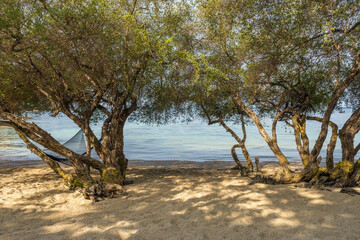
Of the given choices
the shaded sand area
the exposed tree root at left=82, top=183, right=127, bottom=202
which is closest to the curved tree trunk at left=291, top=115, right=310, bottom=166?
the shaded sand area

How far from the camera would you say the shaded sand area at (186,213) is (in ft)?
15.7

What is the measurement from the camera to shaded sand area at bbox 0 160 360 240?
4.78 metres

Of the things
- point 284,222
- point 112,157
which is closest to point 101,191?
point 112,157

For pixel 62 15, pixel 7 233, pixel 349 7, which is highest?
pixel 349 7

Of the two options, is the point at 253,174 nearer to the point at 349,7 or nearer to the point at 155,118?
the point at 155,118

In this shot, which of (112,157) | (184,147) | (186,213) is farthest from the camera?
(184,147)

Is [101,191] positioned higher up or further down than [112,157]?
further down

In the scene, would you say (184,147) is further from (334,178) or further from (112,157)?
(334,178)

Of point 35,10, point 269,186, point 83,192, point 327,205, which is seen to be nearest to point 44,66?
point 35,10

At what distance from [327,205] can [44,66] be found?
27.1 feet

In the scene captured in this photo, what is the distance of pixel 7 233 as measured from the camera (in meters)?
5.08

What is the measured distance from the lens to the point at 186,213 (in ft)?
19.2

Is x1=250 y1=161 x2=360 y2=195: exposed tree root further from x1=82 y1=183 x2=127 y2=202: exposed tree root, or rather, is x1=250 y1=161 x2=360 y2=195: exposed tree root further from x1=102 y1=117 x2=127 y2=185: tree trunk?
x1=102 y1=117 x2=127 y2=185: tree trunk

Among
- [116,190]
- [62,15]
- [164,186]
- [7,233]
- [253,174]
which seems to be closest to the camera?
[7,233]
